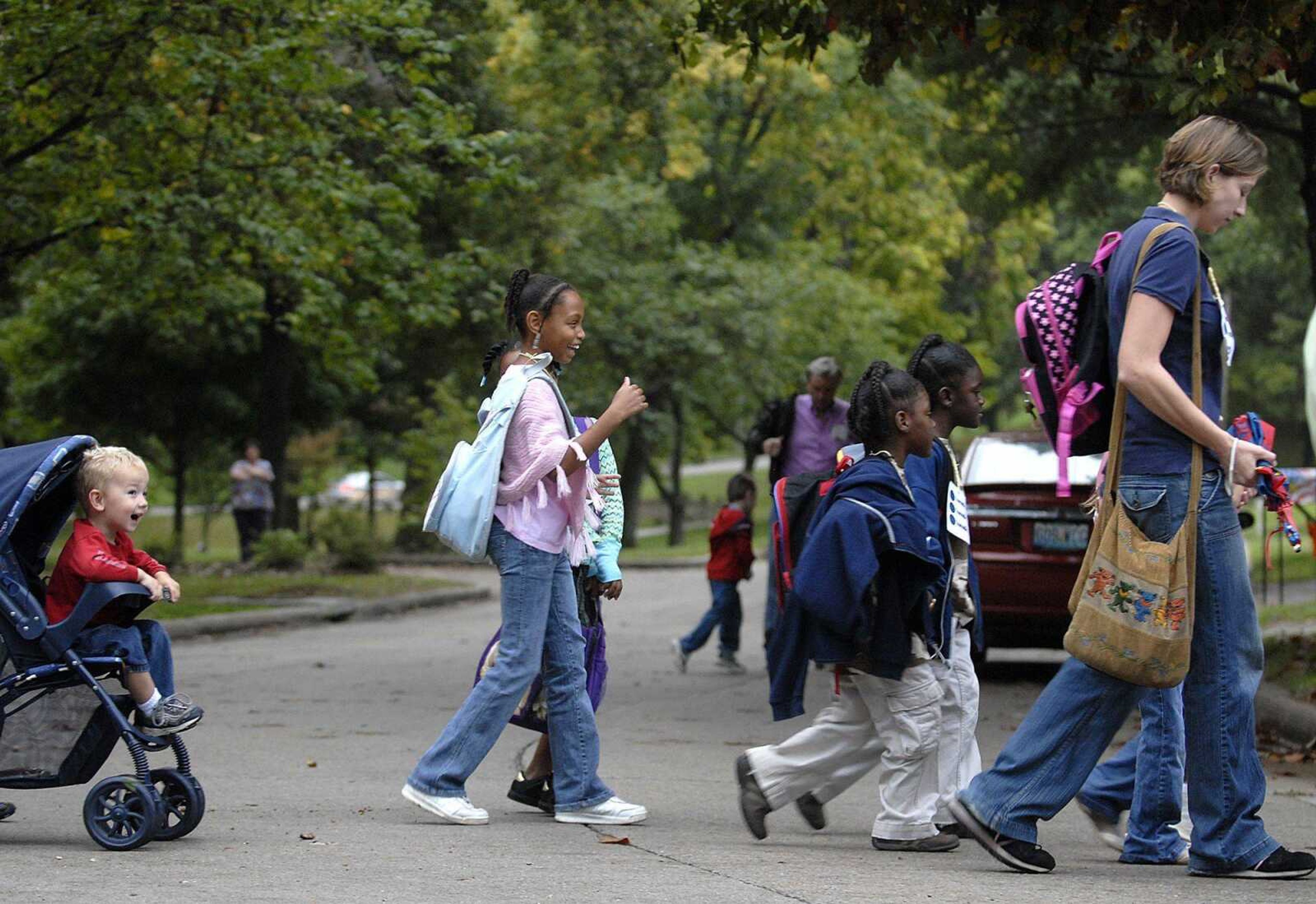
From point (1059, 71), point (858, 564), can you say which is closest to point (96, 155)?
point (1059, 71)

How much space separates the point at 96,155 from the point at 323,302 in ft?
10.8

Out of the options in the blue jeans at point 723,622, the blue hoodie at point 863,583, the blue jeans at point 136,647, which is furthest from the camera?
the blue jeans at point 723,622

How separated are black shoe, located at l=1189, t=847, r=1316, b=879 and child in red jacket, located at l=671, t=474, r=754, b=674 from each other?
806 cm

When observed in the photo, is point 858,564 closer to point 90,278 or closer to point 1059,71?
point 1059,71

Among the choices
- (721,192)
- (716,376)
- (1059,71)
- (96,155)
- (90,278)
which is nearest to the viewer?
(1059,71)

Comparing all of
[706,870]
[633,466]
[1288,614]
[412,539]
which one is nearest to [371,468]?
[412,539]

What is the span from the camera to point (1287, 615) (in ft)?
52.8

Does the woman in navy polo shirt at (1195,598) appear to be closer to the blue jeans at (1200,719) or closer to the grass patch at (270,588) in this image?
the blue jeans at (1200,719)

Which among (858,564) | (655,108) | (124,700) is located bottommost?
(124,700)

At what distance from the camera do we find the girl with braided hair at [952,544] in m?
6.44

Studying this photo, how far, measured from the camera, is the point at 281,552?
24297 millimetres

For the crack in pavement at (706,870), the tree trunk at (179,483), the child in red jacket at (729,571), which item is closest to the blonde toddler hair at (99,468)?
the crack in pavement at (706,870)

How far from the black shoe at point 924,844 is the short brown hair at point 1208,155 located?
2.17m

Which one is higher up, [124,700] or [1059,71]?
[1059,71]
